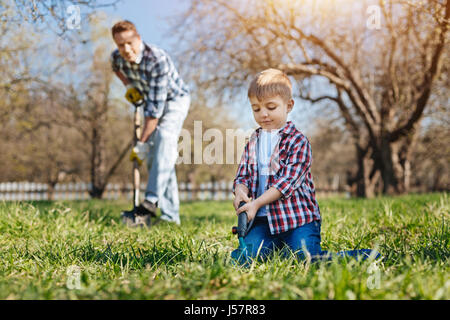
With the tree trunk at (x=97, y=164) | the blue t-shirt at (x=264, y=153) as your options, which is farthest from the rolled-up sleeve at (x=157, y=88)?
the tree trunk at (x=97, y=164)

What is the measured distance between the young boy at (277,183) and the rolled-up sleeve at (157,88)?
1928mm

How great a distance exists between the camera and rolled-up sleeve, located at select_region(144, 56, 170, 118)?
3.95 meters

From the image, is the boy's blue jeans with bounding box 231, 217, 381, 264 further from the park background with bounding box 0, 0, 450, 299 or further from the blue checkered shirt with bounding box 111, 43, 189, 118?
the blue checkered shirt with bounding box 111, 43, 189, 118

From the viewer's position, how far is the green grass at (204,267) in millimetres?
1389

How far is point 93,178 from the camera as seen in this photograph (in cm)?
1402

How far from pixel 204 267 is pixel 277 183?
622mm

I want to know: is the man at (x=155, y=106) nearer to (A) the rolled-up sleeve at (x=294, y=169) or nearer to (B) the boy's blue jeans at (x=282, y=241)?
(B) the boy's blue jeans at (x=282, y=241)

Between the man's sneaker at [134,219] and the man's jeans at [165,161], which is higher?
the man's jeans at [165,161]

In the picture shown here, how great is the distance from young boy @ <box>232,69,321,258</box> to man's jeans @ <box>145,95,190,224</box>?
1.93m

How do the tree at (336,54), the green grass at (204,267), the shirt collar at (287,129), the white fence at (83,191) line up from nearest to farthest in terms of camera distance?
1. the green grass at (204,267)
2. the shirt collar at (287,129)
3. the tree at (336,54)
4. the white fence at (83,191)

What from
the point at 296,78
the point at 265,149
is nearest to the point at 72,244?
the point at 265,149

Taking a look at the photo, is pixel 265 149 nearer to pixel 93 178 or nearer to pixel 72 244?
pixel 72 244

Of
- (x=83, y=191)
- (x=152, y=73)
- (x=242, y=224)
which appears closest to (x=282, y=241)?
(x=242, y=224)

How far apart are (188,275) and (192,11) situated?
784 cm
